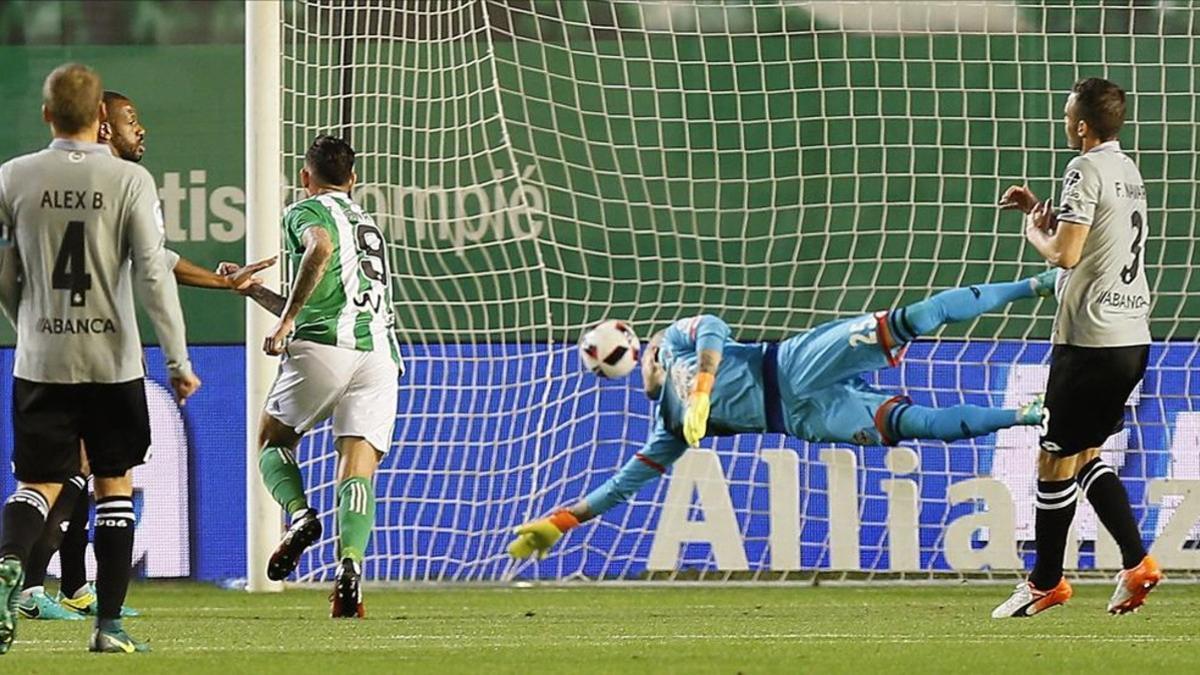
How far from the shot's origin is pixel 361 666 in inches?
217

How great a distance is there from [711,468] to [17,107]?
3.65 meters

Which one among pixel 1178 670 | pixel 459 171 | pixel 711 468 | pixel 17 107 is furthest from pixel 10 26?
pixel 1178 670

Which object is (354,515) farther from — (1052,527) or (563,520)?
(1052,527)

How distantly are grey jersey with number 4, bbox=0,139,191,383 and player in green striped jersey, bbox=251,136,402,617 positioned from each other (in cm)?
190

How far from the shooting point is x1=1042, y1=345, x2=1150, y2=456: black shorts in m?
7.36

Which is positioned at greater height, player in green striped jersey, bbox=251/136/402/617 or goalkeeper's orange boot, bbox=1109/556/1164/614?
player in green striped jersey, bbox=251/136/402/617

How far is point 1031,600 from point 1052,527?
25 centimetres

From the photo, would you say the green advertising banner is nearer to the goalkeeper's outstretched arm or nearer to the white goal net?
the white goal net

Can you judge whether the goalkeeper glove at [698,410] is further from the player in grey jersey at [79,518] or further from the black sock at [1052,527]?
the player in grey jersey at [79,518]

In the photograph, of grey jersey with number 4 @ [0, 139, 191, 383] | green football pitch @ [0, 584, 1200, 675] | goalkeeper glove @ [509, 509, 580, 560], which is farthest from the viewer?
goalkeeper glove @ [509, 509, 580, 560]

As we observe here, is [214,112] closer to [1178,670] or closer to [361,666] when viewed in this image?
[361,666]

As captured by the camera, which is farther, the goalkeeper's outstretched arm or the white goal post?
the white goal post

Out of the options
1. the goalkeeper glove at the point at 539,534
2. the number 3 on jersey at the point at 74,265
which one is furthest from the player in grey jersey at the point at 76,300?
the goalkeeper glove at the point at 539,534

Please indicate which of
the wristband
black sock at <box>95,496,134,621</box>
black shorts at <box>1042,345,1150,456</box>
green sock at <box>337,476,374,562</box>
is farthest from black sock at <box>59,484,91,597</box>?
black shorts at <box>1042,345,1150,456</box>
